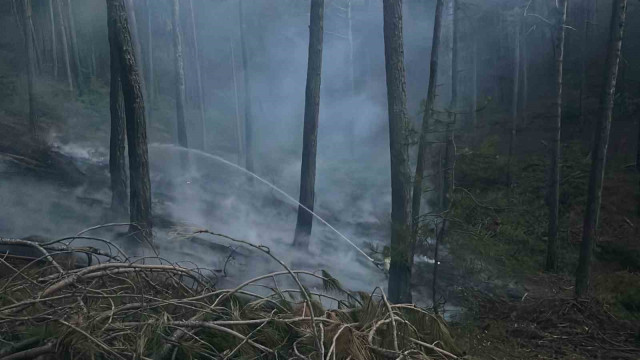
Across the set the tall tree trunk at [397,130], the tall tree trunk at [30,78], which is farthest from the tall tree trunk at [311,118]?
the tall tree trunk at [30,78]

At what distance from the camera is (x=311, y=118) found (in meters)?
13.3

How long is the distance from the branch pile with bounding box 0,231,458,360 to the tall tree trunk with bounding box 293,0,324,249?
25.7 ft

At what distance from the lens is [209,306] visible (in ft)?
15.0

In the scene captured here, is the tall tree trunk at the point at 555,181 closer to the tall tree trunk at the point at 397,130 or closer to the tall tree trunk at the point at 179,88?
the tall tree trunk at the point at 397,130

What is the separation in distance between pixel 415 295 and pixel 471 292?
6.94ft

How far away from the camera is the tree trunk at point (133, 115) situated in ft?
33.6

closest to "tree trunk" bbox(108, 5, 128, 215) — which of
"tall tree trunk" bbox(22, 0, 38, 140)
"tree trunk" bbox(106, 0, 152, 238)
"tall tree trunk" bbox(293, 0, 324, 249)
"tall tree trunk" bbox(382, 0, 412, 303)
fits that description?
"tree trunk" bbox(106, 0, 152, 238)

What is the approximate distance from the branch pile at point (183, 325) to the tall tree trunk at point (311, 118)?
7.82m

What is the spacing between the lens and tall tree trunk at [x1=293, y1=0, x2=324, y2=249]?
43.0 ft

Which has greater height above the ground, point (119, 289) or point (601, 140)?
point (601, 140)

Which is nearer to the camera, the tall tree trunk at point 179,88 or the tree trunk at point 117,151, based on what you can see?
the tree trunk at point 117,151

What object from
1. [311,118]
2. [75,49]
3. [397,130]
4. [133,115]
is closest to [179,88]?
[75,49]

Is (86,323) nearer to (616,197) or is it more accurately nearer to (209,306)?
(209,306)

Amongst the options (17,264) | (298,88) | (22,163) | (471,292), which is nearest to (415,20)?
(298,88)
